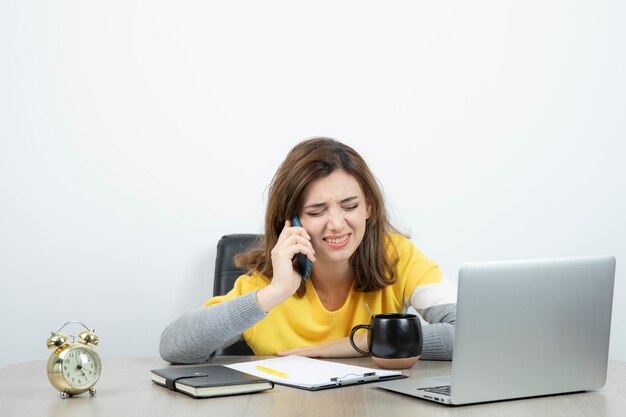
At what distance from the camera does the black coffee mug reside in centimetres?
170

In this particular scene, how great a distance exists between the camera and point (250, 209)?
9.21 ft

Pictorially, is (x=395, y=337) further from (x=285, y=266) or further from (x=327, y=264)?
(x=327, y=264)

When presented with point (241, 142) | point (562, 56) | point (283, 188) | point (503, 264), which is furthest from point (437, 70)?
point (503, 264)

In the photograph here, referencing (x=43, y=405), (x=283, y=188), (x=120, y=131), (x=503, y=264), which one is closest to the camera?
(x=503, y=264)

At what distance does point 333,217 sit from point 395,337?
1.62 feet

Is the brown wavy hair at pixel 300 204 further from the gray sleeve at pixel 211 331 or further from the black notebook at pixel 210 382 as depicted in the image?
the black notebook at pixel 210 382

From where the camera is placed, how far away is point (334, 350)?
74.2 inches

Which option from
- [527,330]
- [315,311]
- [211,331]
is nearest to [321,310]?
[315,311]

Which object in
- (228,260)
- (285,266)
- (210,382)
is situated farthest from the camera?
(228,260)

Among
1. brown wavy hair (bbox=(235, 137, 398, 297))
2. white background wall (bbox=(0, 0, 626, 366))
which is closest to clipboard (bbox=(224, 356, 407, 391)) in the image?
brown wavy hair (bbox=(235, 137, 398, 297))

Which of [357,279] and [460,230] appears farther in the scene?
[460,230]

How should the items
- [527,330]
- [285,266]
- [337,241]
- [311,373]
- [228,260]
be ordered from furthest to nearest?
[228,260] → [337,241] → [285,266] → [311,373] → [527,330]

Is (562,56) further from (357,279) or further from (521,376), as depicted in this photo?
(521,376)

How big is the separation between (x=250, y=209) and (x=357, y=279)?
0.69 metres
